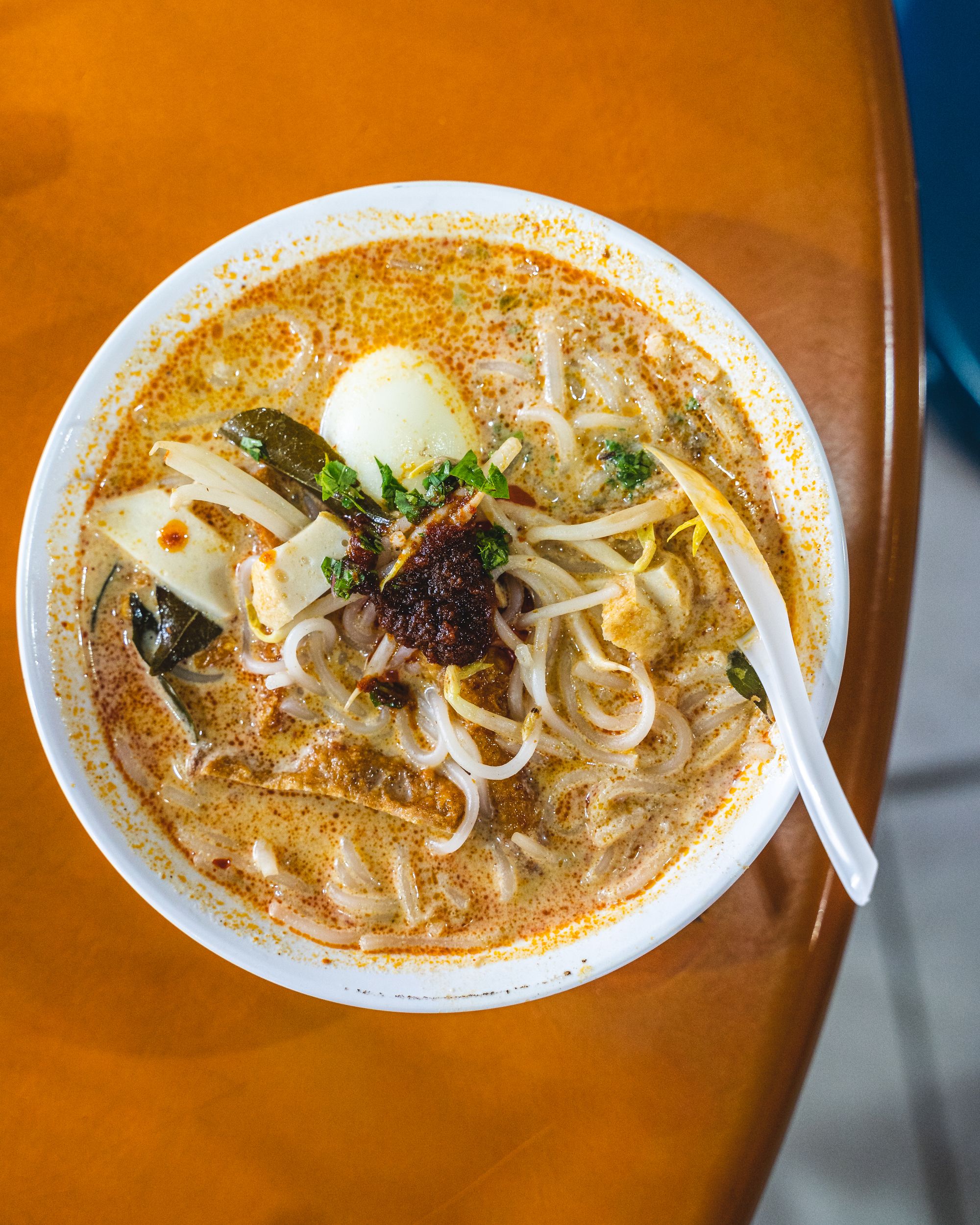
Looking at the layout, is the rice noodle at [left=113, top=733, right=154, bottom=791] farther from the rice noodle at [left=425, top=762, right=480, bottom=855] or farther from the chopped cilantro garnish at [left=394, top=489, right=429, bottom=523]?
the chopped cilantro garnish at [left=394, top=489, right=429, bottom=523]

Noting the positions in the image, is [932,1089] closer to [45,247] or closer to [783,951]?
[783,951]

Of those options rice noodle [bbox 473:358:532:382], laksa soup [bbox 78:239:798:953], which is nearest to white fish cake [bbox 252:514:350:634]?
laksa soup [bbox 78:239:798:953]

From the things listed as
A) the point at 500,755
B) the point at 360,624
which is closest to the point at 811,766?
the point at 500,755

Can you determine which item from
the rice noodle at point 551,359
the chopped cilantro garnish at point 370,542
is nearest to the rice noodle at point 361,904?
the chopped cilantro garnish at point 370,542

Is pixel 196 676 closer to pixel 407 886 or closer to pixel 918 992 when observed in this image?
pixel 407 886

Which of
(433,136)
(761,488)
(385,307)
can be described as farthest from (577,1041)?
(433,136)

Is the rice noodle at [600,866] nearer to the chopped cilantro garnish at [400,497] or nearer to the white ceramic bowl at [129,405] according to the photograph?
the white ceramic bowl at [129,405]
